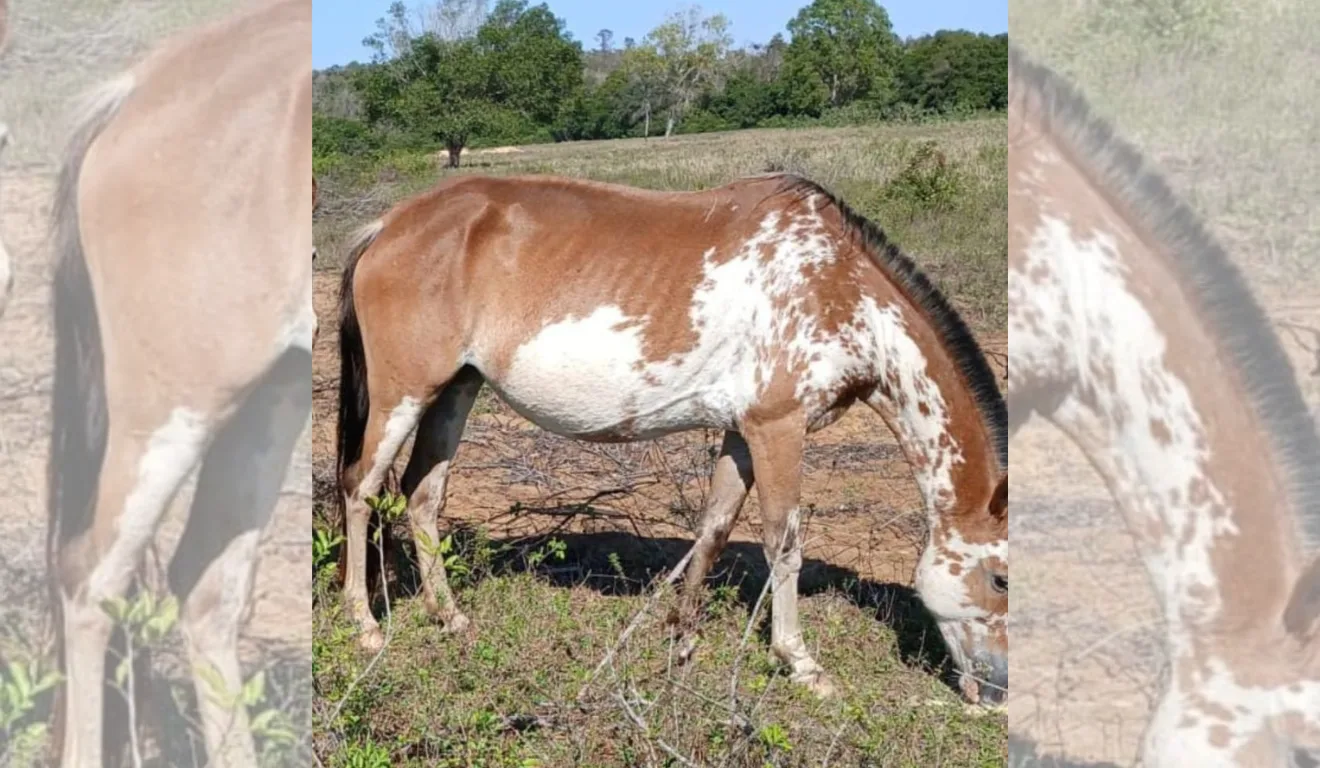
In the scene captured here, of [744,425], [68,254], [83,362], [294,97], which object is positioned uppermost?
[294,97]

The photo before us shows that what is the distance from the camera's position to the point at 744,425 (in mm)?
4777

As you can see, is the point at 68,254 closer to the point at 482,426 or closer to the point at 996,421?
the point at 996,421

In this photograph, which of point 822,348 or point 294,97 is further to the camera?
point 822,348

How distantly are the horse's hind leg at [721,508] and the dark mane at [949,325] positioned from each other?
0.93m

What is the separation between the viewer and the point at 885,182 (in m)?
16.0

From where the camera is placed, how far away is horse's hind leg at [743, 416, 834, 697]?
465cm

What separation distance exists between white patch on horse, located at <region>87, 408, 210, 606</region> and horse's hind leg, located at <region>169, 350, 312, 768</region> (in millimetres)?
37

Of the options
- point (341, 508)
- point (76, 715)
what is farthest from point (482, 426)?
point (76, 715)

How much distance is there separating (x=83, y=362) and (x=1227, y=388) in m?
1.59

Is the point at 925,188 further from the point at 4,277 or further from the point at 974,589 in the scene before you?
the point at 4,277

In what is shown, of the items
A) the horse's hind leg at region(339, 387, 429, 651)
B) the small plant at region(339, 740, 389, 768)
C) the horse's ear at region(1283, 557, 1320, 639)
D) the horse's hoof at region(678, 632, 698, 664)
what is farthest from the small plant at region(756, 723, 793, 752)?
the horse's hind leg at region(339, 387, 429, 651)

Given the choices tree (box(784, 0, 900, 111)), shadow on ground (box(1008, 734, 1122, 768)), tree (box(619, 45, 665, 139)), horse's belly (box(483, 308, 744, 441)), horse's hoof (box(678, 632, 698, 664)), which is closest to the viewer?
shadow on ground (box(1008, 734, 1122, 768))

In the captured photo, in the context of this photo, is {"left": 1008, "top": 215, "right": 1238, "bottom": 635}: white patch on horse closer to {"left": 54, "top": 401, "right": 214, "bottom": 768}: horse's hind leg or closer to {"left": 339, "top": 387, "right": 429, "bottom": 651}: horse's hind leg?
{"left": 54, "top": 401, "right": 214, "bottom": 768}: horse's hind leg

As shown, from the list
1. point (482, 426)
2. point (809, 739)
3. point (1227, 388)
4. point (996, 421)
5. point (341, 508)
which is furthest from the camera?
point (482, 426)
